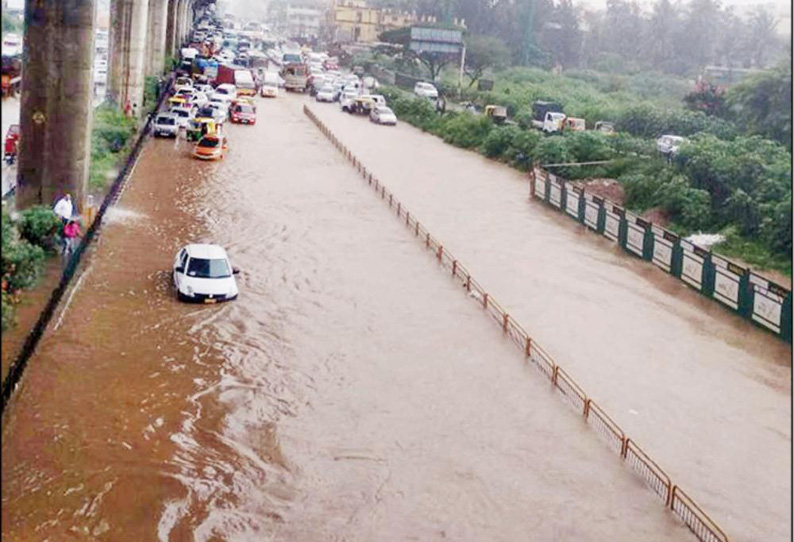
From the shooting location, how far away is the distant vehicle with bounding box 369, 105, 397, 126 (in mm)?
61938

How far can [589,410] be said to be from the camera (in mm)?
16047

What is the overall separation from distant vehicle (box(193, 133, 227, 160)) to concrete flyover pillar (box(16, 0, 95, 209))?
14848mm

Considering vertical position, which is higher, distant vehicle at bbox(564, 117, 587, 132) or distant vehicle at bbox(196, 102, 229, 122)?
distant vehicle at bbox(564, 117, 587, 132)

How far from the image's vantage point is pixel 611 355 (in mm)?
19844

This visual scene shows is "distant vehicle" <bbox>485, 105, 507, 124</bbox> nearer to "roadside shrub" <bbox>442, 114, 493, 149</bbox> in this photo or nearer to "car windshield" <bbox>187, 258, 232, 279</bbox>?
"roadside shrub" <bbox>442, 114, 493, 149</bbox>

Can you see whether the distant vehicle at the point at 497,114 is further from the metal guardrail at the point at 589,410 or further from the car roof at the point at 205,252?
the car roof at the point at 205,252

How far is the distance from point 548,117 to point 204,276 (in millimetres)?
40201

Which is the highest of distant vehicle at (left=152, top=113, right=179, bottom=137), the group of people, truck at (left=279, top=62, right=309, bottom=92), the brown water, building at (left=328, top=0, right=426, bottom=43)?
building at (left=328, top=0, right=426, bottom=43)

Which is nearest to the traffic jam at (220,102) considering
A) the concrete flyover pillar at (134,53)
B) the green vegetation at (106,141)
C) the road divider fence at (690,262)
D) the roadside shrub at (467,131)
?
the concrete flyover pillar at (134,53)

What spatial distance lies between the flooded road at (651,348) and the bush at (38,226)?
9.51m

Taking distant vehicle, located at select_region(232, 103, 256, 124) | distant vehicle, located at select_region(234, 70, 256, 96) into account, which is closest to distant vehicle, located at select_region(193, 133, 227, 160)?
distant vehicle, located at select_region(232, 103, 256, 124)

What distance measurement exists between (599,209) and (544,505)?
20.5 m

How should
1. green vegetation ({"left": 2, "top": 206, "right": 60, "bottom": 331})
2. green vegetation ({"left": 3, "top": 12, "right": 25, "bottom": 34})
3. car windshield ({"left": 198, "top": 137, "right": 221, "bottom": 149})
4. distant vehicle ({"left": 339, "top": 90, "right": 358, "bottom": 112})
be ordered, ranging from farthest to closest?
distant vehicle ({"left": 339, "top": 90, "right": 358, "bottom": 112}), car windshield ({"left": 198, "top": 137, "right": 221, "bottom": 149}), green vegetation ({"left": 2, "top": 206, "right": 60, "bottom": 331}), green vegetation ({"left": 3, "top": 12, "right": 25, "bottom": 34})

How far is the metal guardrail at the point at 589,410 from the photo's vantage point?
41.6ft
